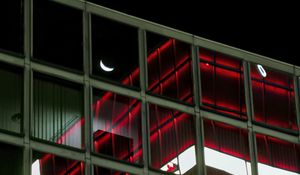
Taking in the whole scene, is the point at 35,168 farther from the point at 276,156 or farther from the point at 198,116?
the point at 276,156

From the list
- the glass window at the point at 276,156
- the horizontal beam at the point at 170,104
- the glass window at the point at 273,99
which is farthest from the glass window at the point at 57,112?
the glass window at the point at 273,99

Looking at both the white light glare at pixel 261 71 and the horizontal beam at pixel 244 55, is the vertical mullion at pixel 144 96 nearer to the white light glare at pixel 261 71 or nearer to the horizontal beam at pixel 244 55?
the horizontal beam at pixel 244 55

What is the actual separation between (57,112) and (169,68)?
458cm

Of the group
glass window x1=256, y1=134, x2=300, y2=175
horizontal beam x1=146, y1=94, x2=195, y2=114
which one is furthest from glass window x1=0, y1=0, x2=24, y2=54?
glass window x1=256, y1=134, x2=300, y2=175

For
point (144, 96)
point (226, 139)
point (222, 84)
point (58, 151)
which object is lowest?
point (58, 151)

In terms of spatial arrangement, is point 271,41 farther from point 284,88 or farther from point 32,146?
point 32,146

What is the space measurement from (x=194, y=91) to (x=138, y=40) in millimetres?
2526

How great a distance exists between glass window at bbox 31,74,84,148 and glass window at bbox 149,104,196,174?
8.38 ft


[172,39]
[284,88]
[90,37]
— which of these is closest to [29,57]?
[90,37]

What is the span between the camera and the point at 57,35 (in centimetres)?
3703

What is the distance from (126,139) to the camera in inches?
1444

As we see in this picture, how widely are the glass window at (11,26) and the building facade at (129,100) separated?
3 cm

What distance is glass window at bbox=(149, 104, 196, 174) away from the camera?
3706 cm

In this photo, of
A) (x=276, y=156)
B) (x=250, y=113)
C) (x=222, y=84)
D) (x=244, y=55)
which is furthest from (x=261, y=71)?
(x=276, y=156)
